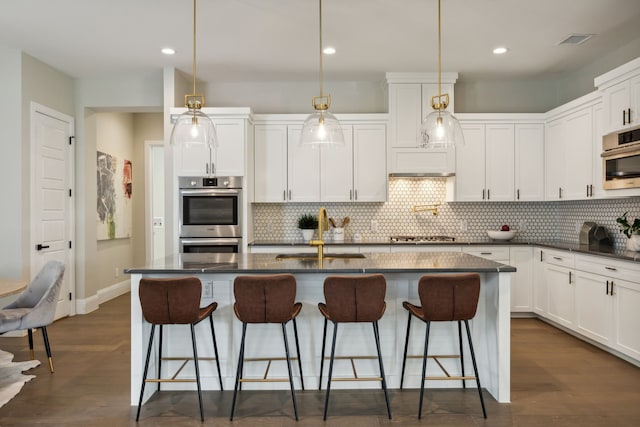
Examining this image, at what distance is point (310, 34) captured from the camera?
4.34 m

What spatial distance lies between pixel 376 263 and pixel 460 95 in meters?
3.50

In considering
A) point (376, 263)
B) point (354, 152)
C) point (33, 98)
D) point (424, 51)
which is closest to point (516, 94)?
point (424, 51)

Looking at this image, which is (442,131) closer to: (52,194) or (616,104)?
(616,104)

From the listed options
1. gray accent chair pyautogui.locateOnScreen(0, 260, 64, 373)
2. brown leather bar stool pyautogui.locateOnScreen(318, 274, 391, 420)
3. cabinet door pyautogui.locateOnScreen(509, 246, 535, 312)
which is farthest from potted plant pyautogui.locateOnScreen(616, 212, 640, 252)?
gray accent chair pyautogui.locateOnScreen(0, 260, 64, 373)

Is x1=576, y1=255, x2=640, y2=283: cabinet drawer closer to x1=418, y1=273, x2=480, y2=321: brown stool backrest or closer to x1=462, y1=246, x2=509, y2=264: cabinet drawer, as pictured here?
x1=462, y1=246, x2=509, y2=264: cabinet drawer

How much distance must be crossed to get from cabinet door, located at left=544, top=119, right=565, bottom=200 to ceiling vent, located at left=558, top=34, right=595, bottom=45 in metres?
0.96

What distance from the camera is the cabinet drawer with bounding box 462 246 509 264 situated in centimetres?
528

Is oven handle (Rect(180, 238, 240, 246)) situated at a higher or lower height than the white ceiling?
lower

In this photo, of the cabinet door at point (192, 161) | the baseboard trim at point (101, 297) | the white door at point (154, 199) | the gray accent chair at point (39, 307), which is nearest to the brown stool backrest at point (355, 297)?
the gray accent chair at point (39, 307)

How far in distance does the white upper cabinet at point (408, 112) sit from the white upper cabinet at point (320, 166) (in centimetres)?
15

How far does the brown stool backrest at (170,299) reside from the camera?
2.83 m

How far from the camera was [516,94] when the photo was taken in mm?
5914

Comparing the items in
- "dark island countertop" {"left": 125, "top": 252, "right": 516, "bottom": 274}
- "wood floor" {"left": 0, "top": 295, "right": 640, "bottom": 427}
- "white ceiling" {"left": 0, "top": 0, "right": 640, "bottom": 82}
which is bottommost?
"wood floor" {"left": 0, "top": 295, "right": 640, "bottom": 427}

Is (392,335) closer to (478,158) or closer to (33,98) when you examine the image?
(478,158)
